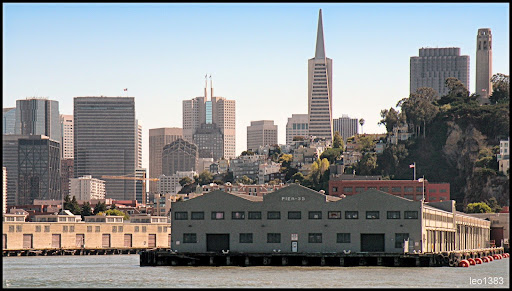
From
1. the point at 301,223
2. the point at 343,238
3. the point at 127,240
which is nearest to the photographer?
the point at 343,238

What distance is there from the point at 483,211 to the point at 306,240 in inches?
3667

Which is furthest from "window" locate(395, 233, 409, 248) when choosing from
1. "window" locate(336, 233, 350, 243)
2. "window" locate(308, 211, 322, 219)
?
"window" locate(308, 211, 322, 219)

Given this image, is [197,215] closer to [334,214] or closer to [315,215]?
[315,215]

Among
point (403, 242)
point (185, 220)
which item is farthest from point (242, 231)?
point (403, 242)

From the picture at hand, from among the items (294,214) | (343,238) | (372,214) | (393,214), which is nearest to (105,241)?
(294,214)

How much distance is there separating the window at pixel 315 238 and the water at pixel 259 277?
10.7 meters

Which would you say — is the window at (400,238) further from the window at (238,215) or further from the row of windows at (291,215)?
the window at (238,215)

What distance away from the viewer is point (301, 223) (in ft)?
362

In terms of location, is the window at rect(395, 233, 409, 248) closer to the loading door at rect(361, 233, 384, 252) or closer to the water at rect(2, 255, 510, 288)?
the loading door at rect(361, 233, 384, 252)

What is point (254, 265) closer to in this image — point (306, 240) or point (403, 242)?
point (306, 240)

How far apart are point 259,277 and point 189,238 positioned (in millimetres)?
27790

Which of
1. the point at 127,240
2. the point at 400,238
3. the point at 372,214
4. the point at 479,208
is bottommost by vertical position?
the point at 127,240

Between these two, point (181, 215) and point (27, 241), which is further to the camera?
point (27, 241)

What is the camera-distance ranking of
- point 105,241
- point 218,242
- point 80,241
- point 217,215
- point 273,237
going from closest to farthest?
point 273,237
point 218,242
point 217,215
point 80,241
point 105,241
